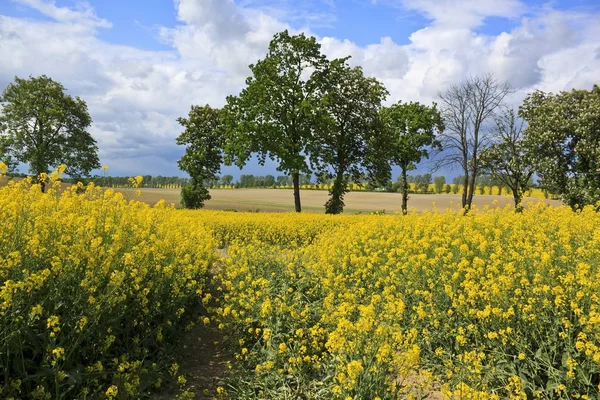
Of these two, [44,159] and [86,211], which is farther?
[44,159]

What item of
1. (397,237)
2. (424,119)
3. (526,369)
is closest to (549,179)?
(424,119)

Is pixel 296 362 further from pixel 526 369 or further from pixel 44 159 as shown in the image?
pixel 44 159

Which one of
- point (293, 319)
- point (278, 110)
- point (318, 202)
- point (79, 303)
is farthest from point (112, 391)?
point (318, 202)

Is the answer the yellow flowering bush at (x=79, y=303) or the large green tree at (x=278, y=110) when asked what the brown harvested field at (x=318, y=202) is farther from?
the yellow flowering bush at (x=79, y=303)

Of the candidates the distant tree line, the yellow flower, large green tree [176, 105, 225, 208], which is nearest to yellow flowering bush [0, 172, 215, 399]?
the yellow flower

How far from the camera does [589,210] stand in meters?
10.3

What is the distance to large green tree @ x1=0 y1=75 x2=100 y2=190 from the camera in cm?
3491

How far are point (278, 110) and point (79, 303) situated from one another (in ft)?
82.0

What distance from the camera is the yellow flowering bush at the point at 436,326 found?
387 centimetres

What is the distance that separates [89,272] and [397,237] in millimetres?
6273

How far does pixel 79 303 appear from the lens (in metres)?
3.98

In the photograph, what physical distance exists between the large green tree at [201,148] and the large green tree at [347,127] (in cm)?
1094

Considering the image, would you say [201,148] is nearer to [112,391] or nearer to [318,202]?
[318,202]

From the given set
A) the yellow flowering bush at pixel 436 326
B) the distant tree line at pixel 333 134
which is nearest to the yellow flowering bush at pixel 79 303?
the yellow flowering bush at pixel 436 326
